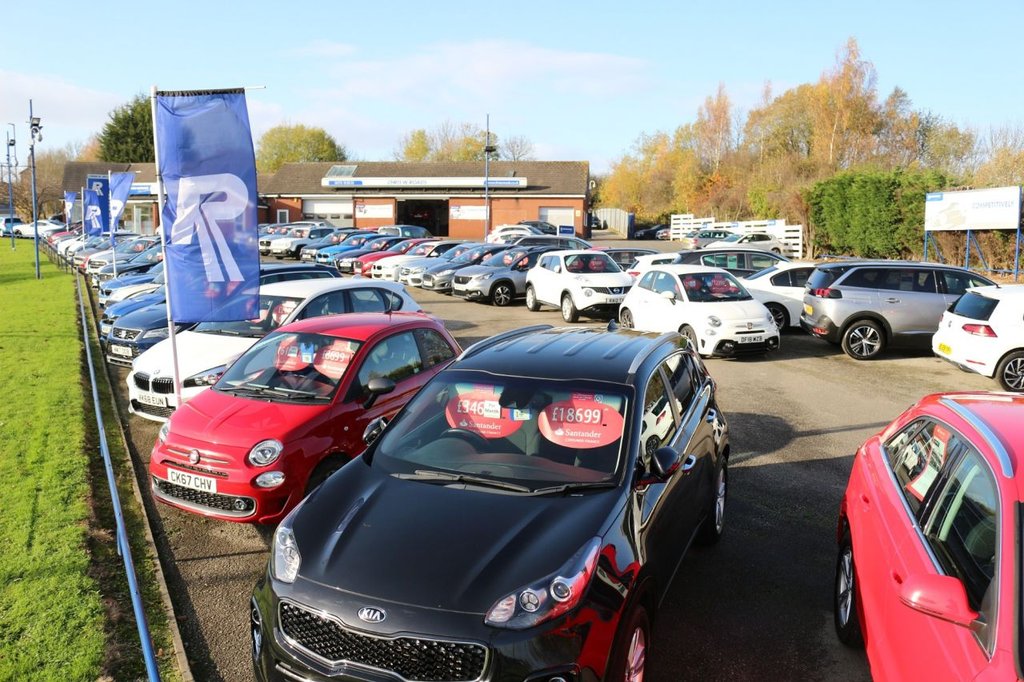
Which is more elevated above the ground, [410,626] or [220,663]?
[410,626]

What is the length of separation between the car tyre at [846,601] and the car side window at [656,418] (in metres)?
1.22

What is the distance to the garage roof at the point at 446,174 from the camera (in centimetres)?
5659

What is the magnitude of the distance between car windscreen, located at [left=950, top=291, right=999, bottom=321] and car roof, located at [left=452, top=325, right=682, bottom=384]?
786cm

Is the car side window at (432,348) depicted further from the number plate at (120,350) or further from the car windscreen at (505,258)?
the car windscreen at (505,258)

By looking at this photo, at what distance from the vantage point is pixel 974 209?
2414 centimetres

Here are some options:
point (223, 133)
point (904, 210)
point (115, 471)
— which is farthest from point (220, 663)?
point (904, 210)

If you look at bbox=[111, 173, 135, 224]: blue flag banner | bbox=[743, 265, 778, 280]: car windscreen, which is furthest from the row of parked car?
bbox=[111, 173, 135, 224]: blue flag banner

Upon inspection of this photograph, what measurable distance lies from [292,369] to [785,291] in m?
12.6

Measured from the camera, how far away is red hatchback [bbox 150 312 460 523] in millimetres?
5965

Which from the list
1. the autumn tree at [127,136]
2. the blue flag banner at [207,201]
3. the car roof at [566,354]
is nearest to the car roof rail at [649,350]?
the car roof at [566,354]

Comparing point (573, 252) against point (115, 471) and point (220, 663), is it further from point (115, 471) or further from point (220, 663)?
point (220, 663)

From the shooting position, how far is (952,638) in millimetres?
2832

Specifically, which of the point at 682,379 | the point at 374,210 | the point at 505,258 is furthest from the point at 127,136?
the point at 682,379

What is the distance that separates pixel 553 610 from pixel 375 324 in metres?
4.69
